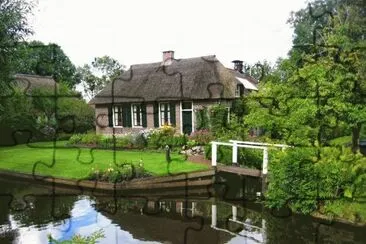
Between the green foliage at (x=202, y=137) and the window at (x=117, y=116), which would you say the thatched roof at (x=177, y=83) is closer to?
the window at (x=117, y=116)

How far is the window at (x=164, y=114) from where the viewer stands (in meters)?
27.6

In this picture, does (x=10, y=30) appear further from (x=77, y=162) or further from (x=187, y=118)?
(x=187, y=118)

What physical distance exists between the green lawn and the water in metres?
2.13

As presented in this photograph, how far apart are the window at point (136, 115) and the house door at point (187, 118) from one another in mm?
3708

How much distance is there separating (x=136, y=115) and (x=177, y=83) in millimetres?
3899

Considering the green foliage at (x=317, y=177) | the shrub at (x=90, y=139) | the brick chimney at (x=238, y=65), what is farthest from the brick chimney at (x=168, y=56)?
the green foliage at (x=317, y=177)

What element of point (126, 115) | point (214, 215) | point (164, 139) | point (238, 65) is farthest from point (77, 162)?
point (238, 65)

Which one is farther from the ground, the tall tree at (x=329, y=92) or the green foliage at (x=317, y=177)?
the tall tree at (x=329, y=92)

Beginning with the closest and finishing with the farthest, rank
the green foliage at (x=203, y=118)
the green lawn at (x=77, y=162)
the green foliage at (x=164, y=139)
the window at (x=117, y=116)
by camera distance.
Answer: the green lawn at (x=77, y=162), the green foliage at (x=164, y=139), the green foliage at (x=203, y=118), the window at (x=117, y=116)

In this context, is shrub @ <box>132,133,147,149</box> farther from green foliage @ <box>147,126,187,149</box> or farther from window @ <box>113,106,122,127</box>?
window @ <box>113,106,122,127</box>

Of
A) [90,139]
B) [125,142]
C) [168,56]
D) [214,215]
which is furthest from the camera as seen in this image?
[168,56]

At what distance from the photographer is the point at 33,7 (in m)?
12.4

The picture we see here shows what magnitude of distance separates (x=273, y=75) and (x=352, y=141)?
14.1 feet

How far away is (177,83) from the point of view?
28.1 m
